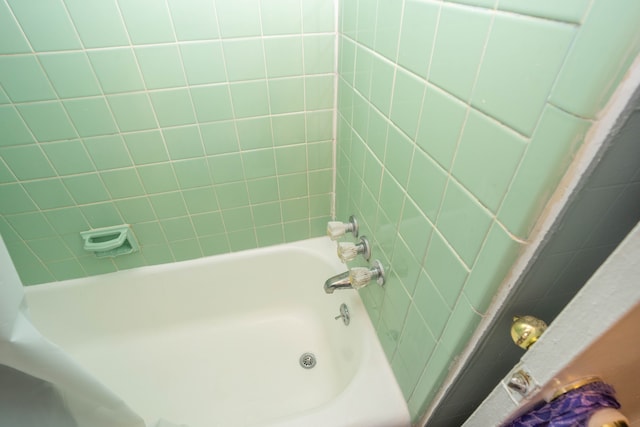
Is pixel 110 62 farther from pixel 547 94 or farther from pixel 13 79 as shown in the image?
pixel 547 94

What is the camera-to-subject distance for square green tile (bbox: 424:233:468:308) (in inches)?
18.5

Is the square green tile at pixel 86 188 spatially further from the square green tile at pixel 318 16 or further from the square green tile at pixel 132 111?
the square green tile at pixel 318 16

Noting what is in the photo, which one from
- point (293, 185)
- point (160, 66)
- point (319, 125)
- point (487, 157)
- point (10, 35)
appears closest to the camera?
point (487, 157)

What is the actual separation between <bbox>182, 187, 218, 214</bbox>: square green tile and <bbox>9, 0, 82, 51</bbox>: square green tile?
50 centimetres

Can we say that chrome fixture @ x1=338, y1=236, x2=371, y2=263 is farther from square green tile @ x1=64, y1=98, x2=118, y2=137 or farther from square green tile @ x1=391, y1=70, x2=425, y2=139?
square green tile @ x1=64, y1=98, x2=118, y2=137

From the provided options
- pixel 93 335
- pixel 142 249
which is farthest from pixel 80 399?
pixel 93 335

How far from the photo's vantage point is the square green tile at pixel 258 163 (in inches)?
41.2

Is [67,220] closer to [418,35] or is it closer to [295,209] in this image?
[295,209]

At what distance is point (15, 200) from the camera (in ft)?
3.10

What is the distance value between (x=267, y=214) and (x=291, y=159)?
25 cm

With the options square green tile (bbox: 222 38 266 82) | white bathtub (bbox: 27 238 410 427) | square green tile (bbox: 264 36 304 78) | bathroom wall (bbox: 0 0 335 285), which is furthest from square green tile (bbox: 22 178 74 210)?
square green tile (bbox: 264 36 304 78)

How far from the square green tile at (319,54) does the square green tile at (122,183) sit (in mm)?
667

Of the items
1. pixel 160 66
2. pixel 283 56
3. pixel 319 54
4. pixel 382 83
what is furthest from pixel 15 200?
pixel 382 83

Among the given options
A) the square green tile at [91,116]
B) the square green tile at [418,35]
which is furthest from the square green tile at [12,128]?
the square green tile at [418,35]
